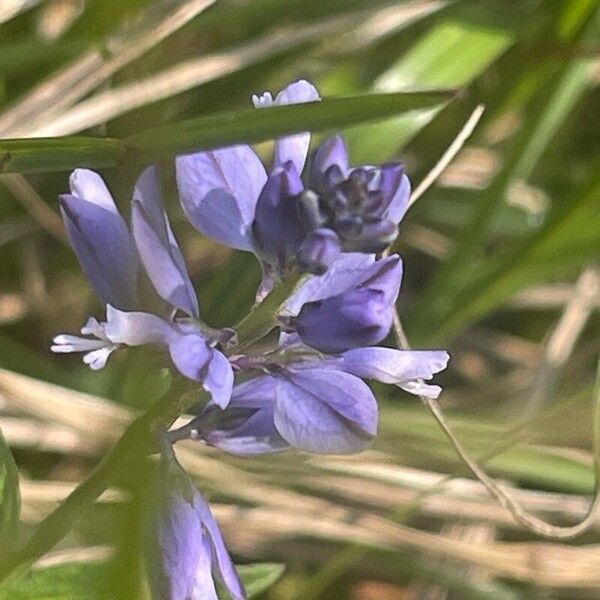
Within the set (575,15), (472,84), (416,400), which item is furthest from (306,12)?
(416,400)

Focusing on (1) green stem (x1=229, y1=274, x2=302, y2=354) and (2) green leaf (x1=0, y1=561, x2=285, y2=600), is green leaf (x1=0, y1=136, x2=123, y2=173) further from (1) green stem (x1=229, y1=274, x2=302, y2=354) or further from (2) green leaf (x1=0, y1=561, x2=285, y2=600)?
(2) green leaf (x1=0, y1=561, x2=285, y2=600)

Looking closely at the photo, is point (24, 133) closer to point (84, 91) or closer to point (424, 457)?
point (84, 91)

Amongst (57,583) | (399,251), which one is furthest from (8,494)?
(399,251)

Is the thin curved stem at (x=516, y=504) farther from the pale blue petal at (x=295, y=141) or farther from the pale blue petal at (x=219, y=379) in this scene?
the pale blue petal at (x=219, y=379)

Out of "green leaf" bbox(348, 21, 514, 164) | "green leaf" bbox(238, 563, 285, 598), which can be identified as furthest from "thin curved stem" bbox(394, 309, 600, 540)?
"green leaf" bbox(348, 21, 514, 164)

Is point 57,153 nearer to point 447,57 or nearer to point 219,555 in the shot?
point 219,555

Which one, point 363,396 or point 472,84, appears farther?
point 472,84
